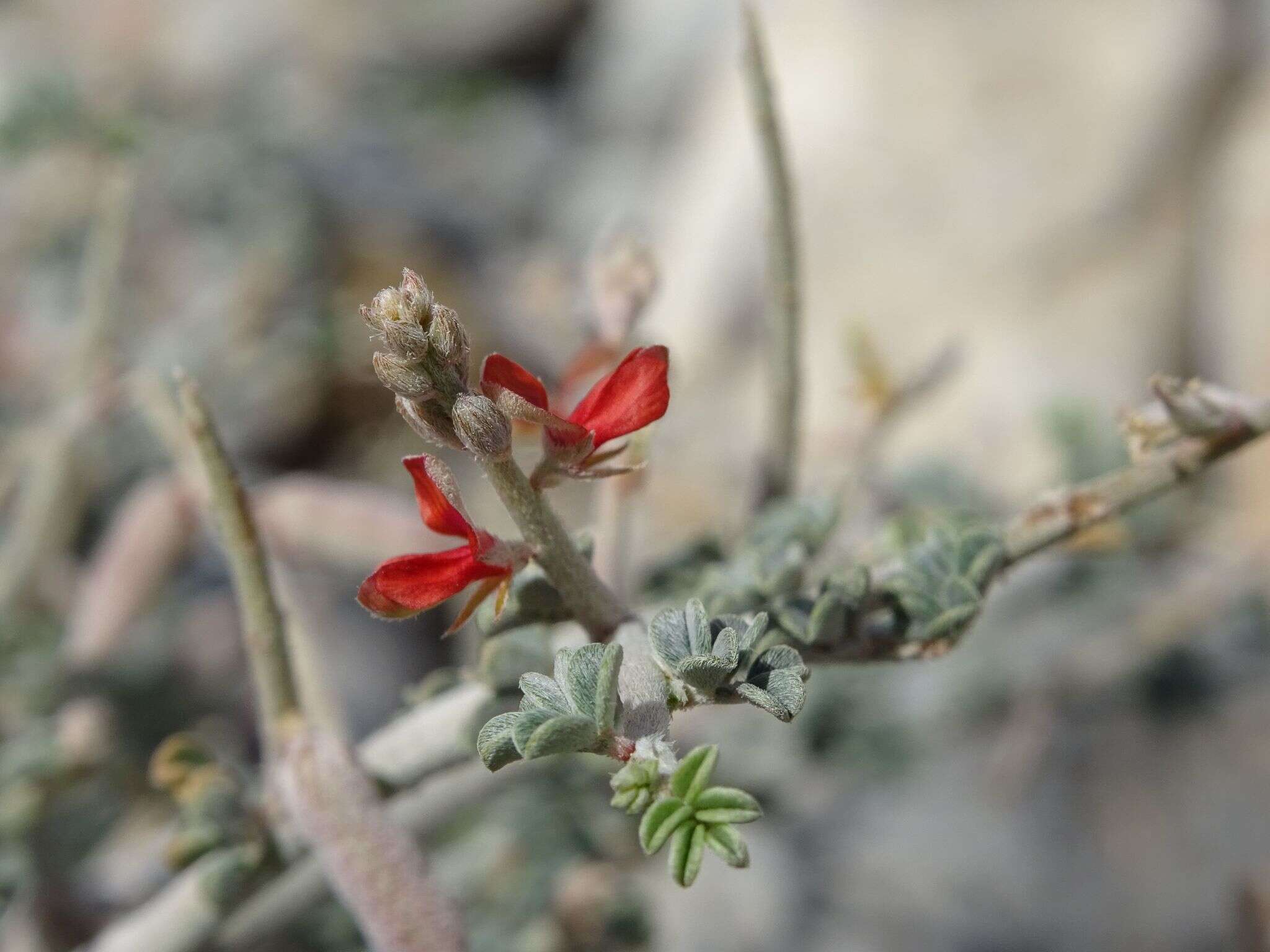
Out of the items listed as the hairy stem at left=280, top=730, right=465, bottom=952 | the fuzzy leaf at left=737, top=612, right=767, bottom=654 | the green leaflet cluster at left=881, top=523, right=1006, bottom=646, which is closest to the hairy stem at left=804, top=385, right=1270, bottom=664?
the green leaflet cluster at left=881, top=523, right=1006, bottom=646

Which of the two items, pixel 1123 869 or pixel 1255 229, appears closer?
pixel 1123 869

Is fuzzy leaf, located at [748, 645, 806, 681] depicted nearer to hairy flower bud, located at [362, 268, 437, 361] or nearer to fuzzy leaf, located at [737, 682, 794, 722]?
fuzzy leaf, located at [737, 682, 794, 722]

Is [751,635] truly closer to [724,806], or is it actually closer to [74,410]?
[724,806]

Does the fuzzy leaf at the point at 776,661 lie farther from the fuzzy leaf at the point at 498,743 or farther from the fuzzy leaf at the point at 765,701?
the fuzzy leaf at the point at 498,743

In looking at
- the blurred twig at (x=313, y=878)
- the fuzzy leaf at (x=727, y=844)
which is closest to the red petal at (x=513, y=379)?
the fuzzy leaf at (x=727, y=844)

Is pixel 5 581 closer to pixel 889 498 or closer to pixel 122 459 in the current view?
pixel 122 459

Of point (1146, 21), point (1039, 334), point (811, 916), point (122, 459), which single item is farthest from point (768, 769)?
point (1146, 21)

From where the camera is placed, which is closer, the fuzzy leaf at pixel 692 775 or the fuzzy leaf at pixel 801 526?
the fuzzy leaf at pixel 692 775
